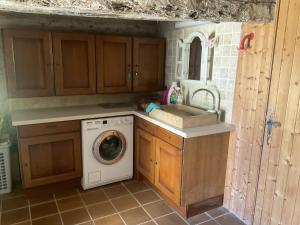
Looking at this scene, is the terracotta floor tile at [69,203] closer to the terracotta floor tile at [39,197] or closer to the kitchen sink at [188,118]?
the terracotta floor tile at [39,197]

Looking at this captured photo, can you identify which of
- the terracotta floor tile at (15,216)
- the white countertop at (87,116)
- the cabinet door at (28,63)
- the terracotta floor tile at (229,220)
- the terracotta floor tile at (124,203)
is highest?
the cabinet door at (28,63)

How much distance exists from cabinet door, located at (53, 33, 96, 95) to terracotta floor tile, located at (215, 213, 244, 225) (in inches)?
76.5

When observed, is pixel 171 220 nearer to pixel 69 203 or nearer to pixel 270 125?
pixel 69 203

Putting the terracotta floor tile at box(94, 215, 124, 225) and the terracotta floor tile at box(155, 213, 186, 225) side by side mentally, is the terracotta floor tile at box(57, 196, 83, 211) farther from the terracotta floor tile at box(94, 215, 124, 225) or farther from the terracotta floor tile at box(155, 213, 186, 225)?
the terracotta floor tile at box(155, 213, 186, 225)

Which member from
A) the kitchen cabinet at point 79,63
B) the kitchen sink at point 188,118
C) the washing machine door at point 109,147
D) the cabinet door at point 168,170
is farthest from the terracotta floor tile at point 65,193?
the kitchen sink at point 188,118

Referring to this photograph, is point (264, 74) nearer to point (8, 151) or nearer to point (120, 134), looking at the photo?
point (120, 134)

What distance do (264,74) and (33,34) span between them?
224 cm

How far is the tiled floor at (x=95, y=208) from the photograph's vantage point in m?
2.29

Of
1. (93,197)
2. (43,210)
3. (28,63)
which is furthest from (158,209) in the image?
(28,63)

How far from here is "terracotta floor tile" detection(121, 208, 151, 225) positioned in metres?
2.30

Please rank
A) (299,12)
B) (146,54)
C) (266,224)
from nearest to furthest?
(299,12) < (266,224) < (146,54)

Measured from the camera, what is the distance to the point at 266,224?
2064mm

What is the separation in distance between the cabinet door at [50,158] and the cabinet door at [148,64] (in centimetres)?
107

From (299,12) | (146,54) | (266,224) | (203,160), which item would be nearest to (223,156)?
(203,160)
